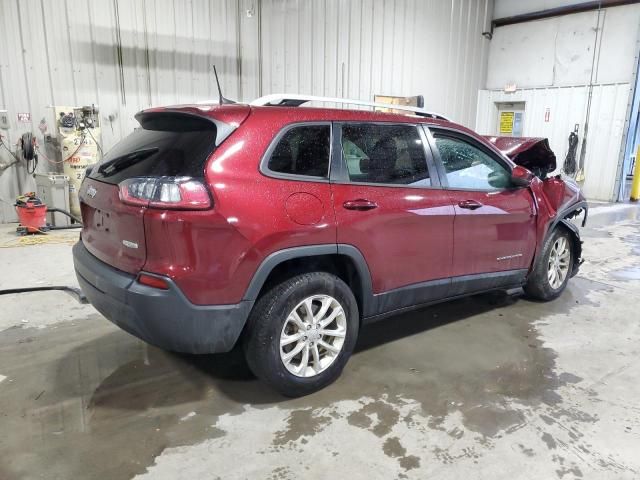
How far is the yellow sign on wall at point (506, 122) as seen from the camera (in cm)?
1226

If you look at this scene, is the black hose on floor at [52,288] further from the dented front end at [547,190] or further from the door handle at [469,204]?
the dented front end at [547,190]

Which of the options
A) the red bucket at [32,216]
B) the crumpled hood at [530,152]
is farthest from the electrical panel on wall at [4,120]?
the crumpled hood at [530,152]

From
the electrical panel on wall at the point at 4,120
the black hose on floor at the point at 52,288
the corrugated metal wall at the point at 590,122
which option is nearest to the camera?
the black hose on floor at the point at 52,288

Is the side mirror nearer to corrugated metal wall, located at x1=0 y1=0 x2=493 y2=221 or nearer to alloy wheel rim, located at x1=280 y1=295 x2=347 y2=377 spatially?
alloy wheel rim, located at x1=280 y1=295 x2=347 y2=377

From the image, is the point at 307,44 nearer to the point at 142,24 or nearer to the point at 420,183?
the point at 142,24

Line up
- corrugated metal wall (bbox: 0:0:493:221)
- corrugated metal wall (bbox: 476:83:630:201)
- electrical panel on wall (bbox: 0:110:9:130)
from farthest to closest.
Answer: corrugated metal wall (bbox: 476:83:630:201)
corrugated metal wall (bbox: 0:0:493:221)
electrical panel on wall (bbox: 0:110:9:130)

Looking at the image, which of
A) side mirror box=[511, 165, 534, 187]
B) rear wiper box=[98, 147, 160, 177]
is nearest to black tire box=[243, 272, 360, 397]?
rear wiper box=[98, 147, 160, 177]

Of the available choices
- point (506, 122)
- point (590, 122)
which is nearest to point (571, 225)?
point (590, 122)

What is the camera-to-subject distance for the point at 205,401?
2529 mm

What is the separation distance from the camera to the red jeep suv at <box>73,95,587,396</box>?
2.14 metres

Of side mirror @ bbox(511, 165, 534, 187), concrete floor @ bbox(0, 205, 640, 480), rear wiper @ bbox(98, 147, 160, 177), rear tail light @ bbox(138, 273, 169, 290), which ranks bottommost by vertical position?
concrete floor @ bbox(0, 205, 640, 480)

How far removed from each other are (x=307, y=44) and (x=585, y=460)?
8575mm

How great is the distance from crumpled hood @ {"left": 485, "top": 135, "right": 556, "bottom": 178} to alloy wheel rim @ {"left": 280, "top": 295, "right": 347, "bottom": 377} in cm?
257

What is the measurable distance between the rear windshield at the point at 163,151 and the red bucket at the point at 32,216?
426 centimetres
